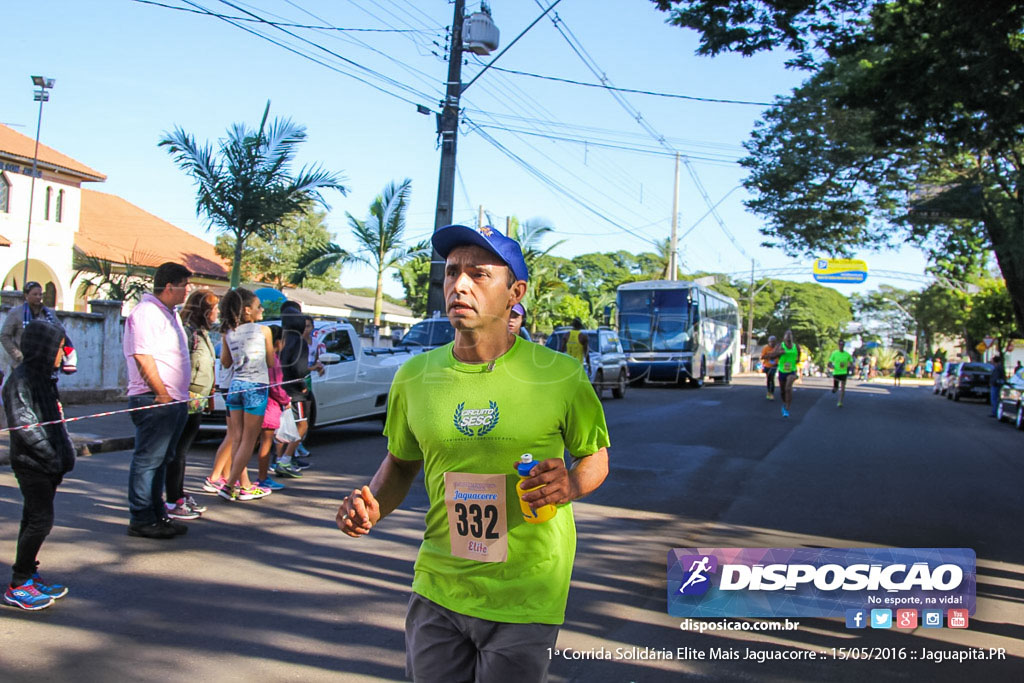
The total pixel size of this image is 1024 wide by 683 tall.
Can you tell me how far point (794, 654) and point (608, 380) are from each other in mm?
17650

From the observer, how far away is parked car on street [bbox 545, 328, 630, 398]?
71.3 ft

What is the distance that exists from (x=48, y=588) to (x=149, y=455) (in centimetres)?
142

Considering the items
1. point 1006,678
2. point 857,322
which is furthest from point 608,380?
point 857,322

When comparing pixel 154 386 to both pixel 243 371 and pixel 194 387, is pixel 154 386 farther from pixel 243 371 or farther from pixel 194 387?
pixel 243 371

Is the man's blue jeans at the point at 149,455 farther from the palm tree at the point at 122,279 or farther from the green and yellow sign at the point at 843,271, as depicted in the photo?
the green and yellow sign at the point at 843,271

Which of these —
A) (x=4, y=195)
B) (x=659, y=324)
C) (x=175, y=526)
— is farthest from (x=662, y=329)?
(x=175, y=526)

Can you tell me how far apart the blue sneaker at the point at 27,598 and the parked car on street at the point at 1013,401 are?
66.1ft

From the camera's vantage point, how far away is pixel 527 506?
2.29 metres

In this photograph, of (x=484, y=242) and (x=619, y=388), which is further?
(x=619, y=388)

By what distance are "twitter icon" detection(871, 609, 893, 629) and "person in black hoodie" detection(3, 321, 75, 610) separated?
4.58 meters

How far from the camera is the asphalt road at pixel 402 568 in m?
4.15

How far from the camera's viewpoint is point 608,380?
22.0 m

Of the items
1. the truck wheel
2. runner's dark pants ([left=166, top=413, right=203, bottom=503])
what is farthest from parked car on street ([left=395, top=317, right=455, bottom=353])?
the truck wheel

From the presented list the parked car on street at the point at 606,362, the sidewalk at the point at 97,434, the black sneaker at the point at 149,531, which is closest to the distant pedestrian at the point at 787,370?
the parked car on street at the point at 606,362
